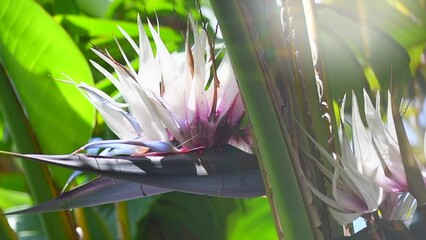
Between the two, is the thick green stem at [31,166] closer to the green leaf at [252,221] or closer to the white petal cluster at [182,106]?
the white petal cluster at [182,106]

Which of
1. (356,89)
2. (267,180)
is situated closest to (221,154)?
(267,180)

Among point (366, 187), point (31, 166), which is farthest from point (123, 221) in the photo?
point (366, 187)

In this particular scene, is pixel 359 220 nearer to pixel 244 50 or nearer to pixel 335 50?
pixel 244 50

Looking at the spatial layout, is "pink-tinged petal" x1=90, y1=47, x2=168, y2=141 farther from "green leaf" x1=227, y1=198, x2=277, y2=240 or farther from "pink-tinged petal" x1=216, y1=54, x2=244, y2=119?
"green leaf" x1=227, y1=198, x2=277, y2=240

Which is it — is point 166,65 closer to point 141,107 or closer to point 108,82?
point 141,107

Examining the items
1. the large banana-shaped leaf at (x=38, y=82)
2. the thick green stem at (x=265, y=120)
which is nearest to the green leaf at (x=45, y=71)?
the large banana-shaped leaf at (x=38, y=82)

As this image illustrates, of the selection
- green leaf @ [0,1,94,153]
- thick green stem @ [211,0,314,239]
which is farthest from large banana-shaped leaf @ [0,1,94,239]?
thick green stem @ [211,0,314,239]
